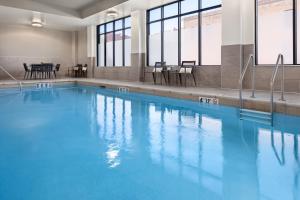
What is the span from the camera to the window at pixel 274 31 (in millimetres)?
5852

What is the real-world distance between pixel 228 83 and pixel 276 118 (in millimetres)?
2669

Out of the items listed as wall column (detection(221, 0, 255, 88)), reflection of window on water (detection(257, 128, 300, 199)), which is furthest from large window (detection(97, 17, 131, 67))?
reflection of window on water (detection(257, 128, 300, 199))

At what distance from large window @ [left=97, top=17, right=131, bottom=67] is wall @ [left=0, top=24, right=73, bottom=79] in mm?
2769

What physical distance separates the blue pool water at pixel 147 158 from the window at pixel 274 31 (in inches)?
97.2

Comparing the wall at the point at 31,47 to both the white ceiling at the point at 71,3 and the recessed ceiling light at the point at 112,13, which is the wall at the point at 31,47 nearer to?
the white ceiling at the point at 71,3

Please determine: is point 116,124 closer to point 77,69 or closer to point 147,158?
point 147,158

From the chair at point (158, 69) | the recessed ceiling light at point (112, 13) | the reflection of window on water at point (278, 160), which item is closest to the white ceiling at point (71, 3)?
the recessed ceiling light at point (112, 13)

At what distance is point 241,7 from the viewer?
20.9ft

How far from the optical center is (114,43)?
1215 cm

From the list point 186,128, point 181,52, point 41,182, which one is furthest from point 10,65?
point 41,182

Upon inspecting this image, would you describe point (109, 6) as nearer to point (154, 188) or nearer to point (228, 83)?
point (228, 83)

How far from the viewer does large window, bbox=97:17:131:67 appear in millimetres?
11297

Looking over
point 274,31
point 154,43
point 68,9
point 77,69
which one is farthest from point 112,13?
point 274,31

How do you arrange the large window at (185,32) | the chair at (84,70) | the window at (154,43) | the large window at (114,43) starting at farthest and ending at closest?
the chair at (84,70) → the large window at (114,43) → the window at (154,43) → the large window at (185,32)
